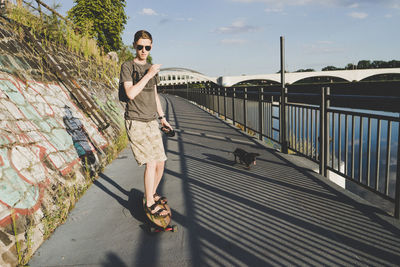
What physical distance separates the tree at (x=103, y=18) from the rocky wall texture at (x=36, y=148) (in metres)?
15.3

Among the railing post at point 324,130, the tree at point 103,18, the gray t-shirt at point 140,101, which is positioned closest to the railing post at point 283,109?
the railing post at point 324,130

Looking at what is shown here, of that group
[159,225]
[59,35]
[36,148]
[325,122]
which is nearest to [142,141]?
[159,225]

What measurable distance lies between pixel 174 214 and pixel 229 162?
7.64ft

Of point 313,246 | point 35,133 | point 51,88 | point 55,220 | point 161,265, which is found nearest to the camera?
point 161,265

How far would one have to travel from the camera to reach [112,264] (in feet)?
7.60

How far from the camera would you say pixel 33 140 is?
354cm

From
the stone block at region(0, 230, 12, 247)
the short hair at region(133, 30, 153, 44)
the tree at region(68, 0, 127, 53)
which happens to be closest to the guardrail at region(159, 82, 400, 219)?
the short hair at region(133, 30, 153, 44)

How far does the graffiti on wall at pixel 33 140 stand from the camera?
2717mm

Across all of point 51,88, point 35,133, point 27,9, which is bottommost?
point 35,133

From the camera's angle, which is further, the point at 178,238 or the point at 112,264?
the point at 178,238

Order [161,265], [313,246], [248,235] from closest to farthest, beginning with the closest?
1. [161,265]
2. [313,246]
3. [248,235]

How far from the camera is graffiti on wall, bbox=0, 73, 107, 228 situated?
2717 mm

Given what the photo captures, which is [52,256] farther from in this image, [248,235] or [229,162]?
[229,162]

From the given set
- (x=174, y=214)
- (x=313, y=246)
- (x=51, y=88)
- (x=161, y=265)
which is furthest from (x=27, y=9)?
(x=313, y=246)
